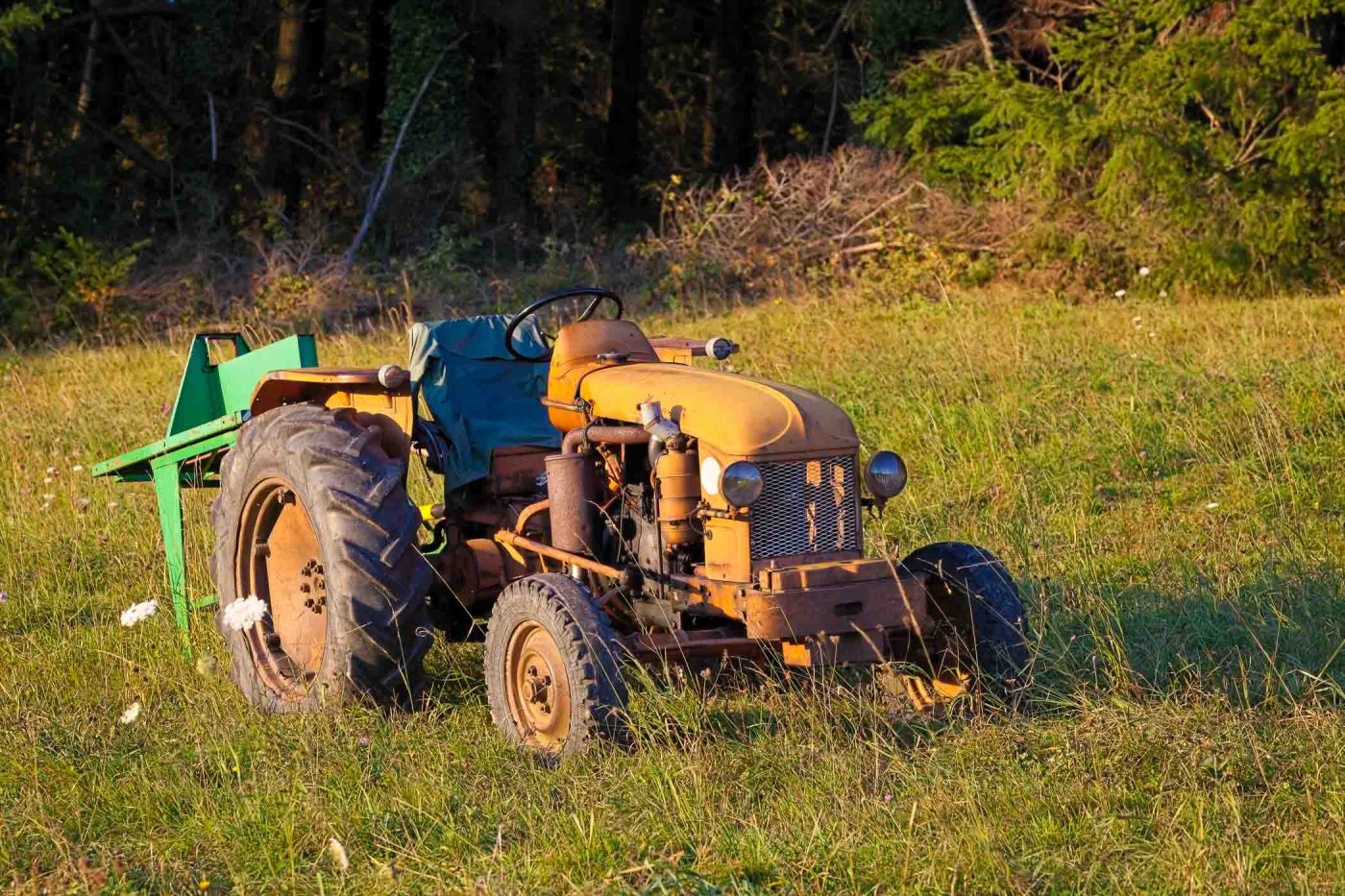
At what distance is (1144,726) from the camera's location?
4.46 meters

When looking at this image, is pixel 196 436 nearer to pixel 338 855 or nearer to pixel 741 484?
pixel 741 484

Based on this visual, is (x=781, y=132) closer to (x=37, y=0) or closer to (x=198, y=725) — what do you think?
(x=37, y=0)

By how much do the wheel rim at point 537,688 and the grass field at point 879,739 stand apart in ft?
0.53

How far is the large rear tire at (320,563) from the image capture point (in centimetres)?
499

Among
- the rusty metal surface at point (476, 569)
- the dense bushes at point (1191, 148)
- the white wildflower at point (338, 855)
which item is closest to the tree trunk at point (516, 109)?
the dense bushes at point (1191, 148)

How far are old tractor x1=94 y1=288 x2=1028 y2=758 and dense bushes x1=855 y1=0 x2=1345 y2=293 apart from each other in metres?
9.79

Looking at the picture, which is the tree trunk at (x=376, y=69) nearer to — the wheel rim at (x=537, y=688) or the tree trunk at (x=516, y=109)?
the tree trunk at (x=516, y=109)

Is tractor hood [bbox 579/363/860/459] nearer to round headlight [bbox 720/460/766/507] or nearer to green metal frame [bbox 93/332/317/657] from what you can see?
round headlight [bbox 720/460/766/507]

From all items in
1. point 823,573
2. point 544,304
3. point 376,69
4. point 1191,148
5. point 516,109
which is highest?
point 376,69

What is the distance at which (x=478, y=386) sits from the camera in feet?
20.0

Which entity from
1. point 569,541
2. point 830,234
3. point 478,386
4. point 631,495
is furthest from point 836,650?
point 830,234

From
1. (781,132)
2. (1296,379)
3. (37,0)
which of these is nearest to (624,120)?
(781,132)

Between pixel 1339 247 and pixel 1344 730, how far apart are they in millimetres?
11581

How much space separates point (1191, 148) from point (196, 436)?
11091 mm
